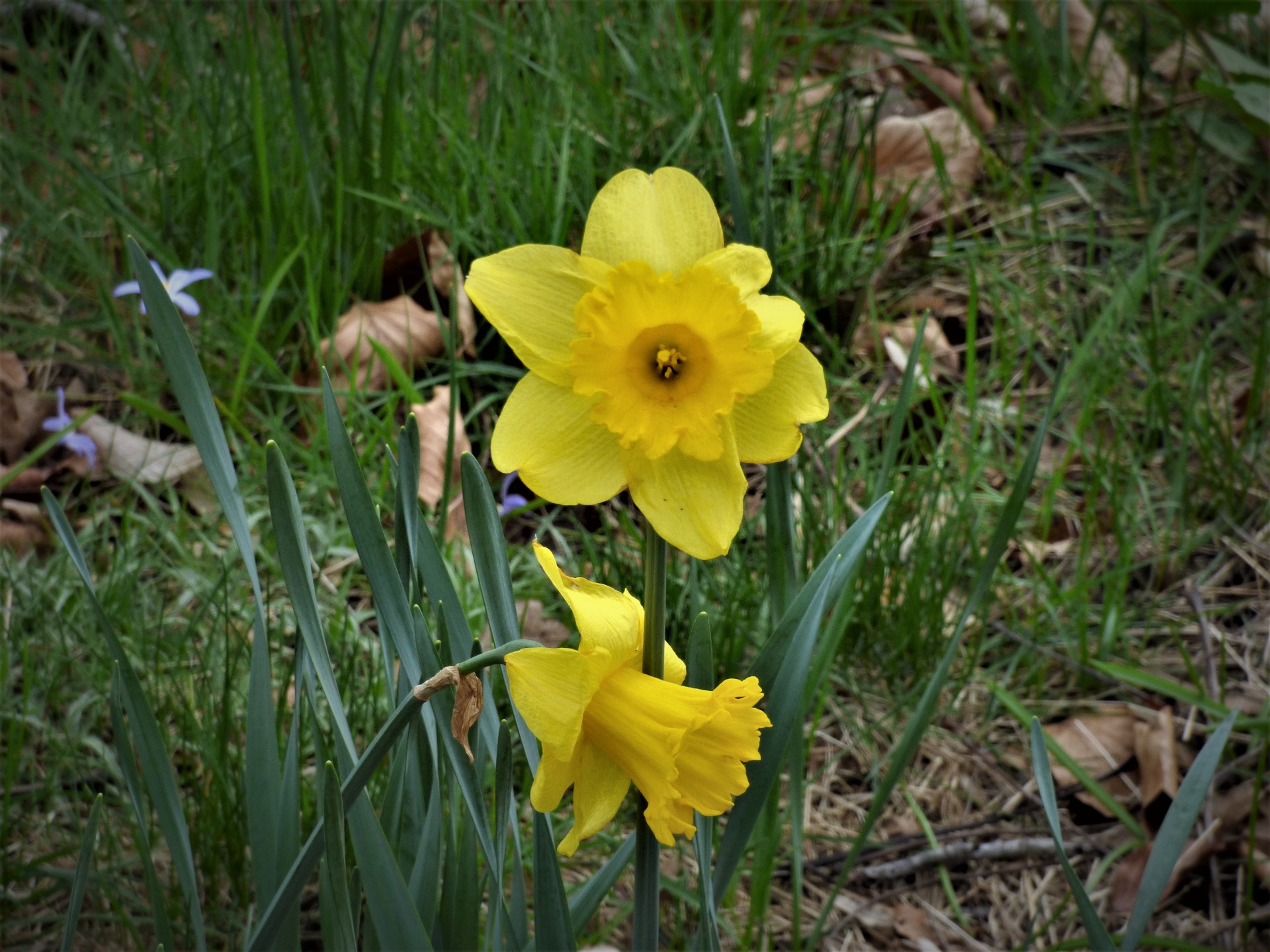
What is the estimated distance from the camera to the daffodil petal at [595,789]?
0.72m

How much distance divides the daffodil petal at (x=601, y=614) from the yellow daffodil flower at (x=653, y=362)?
56 millimetres

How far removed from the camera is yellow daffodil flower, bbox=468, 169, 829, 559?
0.65 metres

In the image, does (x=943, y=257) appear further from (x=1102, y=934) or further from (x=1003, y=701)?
(x=1102, y=934)

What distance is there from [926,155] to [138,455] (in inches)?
74.7

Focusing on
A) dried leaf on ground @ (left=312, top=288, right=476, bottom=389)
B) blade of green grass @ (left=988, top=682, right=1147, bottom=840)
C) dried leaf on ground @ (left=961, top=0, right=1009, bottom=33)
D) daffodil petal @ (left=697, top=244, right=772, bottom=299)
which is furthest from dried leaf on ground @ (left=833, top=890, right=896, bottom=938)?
dried leaf on ground @ (left=961, top=0, right=1009, bottom=33)

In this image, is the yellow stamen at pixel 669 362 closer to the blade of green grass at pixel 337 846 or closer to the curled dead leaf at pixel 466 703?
the curled dead leaf at pixel 466 703

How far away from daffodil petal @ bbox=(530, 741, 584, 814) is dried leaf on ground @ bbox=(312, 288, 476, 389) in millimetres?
1425

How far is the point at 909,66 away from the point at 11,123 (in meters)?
2.18

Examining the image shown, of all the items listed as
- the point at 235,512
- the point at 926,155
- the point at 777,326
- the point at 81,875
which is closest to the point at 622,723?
the point at 777,326

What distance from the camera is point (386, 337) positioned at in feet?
6.82

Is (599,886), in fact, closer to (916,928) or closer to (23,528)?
(916,928)

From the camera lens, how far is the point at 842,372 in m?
2.14

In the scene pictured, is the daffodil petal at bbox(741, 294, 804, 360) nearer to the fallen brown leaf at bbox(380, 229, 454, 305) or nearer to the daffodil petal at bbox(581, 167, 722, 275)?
the daffodil petal at bbox(581, 167, 722, 275)

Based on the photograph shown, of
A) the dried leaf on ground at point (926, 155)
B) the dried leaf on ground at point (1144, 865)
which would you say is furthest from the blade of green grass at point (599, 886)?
the dried leaf on ground at point (926, 155)
